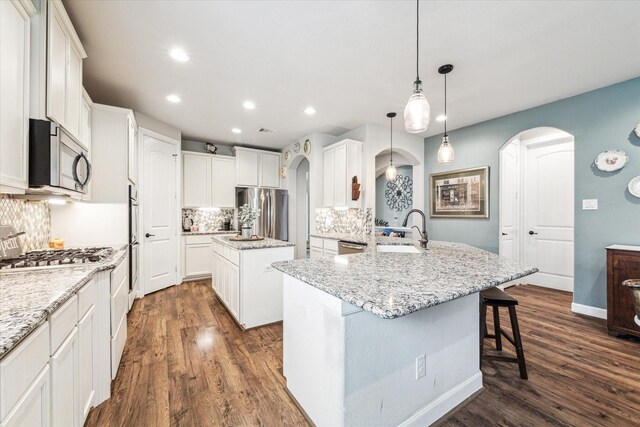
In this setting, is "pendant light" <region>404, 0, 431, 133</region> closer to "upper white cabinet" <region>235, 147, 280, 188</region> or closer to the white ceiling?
the white ceiling

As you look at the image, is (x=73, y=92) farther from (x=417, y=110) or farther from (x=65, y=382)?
(x=417, y=110)

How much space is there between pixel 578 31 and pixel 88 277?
12.2 feet

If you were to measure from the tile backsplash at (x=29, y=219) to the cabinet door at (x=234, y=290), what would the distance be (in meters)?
1.63

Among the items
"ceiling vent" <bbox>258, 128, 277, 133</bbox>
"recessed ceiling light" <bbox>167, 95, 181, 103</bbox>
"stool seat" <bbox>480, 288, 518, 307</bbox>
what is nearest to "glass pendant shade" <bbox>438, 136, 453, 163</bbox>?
"stool seat" <bbox>480, 288, 518, 307</bbox>

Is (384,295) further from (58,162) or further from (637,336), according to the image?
(637,336)

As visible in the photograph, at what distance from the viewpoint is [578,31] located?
6.64ft

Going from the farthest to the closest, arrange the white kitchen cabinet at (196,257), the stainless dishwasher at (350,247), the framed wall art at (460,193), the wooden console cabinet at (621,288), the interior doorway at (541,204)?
the white kitchen cabinet at (196,257) < the interior doorway at (541,204) < the framed wall art at (460,193) < the stainless dishwasher at (350,247) < the wooden console cabinet at (621,288)

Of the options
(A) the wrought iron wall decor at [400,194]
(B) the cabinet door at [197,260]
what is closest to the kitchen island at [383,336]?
(B) the cabinet door at [197,260]

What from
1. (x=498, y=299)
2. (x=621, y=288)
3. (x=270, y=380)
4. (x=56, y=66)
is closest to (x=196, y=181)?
(x=56, y=66)

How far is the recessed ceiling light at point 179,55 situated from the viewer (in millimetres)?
2294

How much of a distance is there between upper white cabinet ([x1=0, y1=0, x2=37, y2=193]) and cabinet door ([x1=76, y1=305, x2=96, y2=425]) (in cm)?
78

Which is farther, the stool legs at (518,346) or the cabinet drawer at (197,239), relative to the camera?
the cabinet drawer at (197,239)

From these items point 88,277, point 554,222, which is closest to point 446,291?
point 88,277

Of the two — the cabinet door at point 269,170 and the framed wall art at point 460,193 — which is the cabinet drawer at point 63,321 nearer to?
the cabinet door at point 269,170
